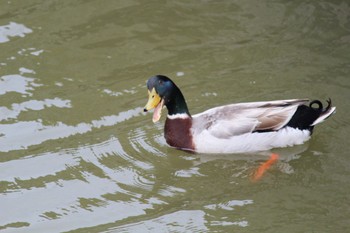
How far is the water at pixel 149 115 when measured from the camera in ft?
20.7

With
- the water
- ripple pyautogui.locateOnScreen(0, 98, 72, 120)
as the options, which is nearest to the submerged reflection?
the water

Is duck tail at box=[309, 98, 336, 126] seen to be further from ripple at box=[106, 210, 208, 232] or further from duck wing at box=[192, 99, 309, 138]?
ripple at box=[106, 210, 208, 232]

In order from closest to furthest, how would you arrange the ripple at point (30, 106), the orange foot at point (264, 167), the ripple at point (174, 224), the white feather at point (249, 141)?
the ripple at point (174, 224) < the orange foot at point (264, 167) < the white feather at point (249, 141) < the ripple at point (30, 106)

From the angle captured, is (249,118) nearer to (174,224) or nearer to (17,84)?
(174,224)

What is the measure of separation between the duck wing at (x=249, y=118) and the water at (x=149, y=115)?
26 cm

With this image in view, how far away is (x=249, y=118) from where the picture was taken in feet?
23.5

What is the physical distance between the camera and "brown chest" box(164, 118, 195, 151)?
289 inches

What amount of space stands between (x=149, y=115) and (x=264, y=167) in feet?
4.86

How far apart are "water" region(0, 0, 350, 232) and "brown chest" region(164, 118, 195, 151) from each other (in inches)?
3.9

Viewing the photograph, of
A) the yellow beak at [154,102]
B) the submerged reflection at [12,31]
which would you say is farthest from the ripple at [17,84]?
the yellow beak at [154,102]

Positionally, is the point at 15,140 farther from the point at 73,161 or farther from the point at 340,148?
the point at 340,148

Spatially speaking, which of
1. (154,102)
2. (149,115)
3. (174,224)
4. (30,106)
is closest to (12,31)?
(30,106)

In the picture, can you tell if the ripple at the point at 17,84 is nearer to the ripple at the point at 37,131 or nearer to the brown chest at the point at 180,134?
the ripple at the point at 37,131

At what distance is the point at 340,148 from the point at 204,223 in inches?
67.7
